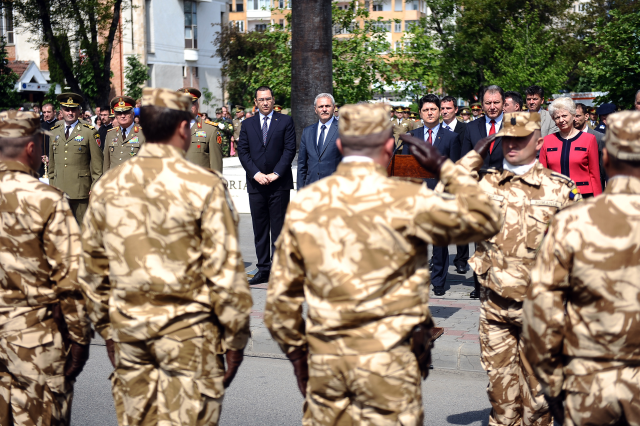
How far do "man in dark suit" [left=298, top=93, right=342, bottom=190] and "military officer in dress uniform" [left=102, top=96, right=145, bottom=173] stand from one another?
232 cm

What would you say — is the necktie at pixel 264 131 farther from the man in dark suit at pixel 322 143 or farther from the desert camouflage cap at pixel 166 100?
the desert camouflage cap at pixel 166 100

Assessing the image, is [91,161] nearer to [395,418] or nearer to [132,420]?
[132,420]

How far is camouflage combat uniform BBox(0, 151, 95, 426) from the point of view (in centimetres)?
371

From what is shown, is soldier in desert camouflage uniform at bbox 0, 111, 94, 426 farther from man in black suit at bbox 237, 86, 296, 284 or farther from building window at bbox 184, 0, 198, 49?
building window at bbox 184, 0, 198, 49

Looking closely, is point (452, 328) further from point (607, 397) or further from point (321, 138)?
point (607, 397)

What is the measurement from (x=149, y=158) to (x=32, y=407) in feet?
4.71

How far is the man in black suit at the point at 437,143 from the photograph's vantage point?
8.61 m

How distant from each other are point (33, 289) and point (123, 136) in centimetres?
642

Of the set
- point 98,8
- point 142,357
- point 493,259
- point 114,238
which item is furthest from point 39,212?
point 98,8

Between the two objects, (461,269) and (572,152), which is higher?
(572,152)

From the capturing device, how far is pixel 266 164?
930cm

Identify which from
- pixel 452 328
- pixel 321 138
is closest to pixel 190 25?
pixel 321 138

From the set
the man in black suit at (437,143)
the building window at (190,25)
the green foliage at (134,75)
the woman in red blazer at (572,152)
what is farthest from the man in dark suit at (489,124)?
the building window at (190,25)

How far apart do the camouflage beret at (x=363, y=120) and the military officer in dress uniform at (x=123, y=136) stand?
6.98 metres
